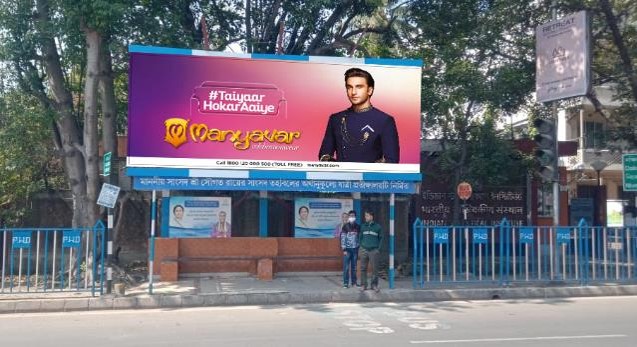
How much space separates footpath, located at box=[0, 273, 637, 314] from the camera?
1212 cm

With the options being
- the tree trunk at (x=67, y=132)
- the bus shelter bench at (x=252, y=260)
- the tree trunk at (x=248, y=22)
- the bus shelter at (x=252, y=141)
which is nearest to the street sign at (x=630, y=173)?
the bus shelter at (x=252, y=141)

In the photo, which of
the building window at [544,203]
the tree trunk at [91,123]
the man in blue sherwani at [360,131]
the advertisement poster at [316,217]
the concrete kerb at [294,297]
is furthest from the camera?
the building window at [544,203]

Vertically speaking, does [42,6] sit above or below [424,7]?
below

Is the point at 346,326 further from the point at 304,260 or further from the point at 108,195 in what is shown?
the point at 304,260

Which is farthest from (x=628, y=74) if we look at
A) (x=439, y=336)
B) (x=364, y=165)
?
(x=439, y=336)

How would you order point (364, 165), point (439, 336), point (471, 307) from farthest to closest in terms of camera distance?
point (364, 165) < point (471, 307) < point (439, 336)

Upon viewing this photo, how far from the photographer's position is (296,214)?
628 inches

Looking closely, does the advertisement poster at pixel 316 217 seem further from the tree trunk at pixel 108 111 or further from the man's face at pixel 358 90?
the tree trunk at pixel 108 111

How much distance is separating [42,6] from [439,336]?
12.1 meters

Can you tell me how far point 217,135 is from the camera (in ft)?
47.0

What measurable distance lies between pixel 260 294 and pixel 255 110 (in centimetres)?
418

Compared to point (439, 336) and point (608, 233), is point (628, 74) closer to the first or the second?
point (608, 233)

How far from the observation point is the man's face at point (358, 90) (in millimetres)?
14938

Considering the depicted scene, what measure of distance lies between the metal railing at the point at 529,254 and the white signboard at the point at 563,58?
10.5 feet
